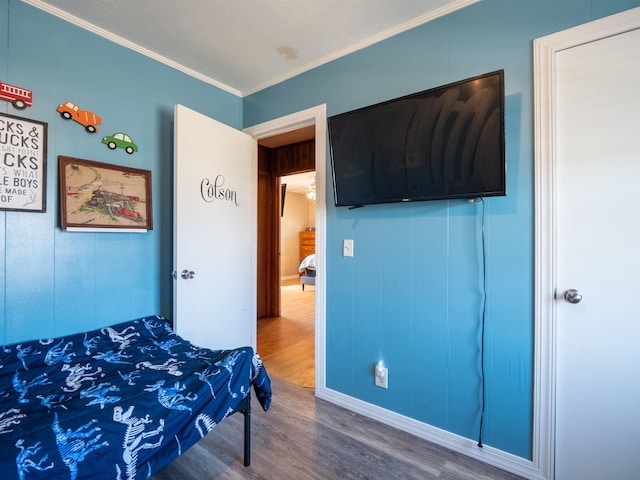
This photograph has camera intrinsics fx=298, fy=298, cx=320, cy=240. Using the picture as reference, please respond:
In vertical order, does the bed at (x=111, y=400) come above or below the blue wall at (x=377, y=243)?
below

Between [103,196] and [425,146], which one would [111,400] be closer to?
[103,196]

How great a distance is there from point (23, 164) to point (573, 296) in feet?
9.63

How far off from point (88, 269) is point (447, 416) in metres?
2.40

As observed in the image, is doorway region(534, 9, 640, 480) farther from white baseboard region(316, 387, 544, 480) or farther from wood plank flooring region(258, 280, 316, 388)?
wood plank flooring region(258, 280, 316, 388)

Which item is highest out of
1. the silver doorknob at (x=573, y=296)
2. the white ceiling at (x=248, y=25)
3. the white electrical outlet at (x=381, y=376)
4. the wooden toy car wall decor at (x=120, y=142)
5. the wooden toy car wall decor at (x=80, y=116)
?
the white ceiling at (x=248, y=25)

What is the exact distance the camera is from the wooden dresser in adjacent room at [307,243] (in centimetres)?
841

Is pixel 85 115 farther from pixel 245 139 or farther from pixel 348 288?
pixel 348 288

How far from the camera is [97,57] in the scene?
1.96 metres

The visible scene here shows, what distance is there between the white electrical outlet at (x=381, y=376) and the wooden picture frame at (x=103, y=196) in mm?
1901

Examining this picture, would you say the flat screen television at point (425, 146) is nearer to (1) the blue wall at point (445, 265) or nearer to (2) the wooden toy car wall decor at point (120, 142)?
(1) the blue wall at point (445, 265)

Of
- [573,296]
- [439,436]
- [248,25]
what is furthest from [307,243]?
[573,296]

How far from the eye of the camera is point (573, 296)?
1408mm

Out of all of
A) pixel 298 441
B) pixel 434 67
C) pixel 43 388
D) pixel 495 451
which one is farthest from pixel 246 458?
pixel 434 67

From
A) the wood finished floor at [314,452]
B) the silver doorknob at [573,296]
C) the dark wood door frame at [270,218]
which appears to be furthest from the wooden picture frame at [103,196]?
the silver doorknob at [573,296]
